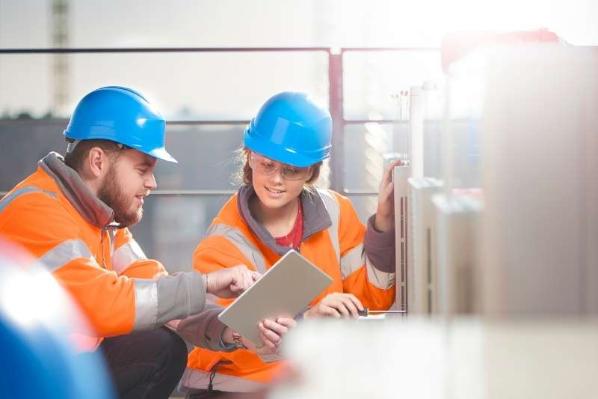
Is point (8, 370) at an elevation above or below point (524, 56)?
below

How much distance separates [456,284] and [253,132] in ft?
5.56

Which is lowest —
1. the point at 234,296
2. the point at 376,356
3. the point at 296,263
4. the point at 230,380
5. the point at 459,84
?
the point at 230,380

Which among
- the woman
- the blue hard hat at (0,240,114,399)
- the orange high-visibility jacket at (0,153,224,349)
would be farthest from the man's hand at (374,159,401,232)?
the blue hard hat at (0,240,114,399)

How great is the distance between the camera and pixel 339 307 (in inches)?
76.1

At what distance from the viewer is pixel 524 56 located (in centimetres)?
72

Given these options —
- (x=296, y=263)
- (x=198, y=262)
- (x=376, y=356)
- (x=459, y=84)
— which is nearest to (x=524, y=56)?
(x=459, y=84)

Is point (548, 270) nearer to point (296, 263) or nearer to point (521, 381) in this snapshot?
point (521, 381)

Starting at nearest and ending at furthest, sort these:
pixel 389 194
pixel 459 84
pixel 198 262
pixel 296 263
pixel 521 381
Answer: pixel 521 381 < pixel 459 84 < pixel 296 263 < pixel 389 194 < pixel 198 262

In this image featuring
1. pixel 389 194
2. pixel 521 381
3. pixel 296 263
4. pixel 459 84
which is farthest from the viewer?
pixel 389 194

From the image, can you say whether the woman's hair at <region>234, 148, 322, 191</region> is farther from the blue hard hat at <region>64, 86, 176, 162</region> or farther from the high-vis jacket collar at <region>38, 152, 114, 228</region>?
the high-vis jacket collar at <region>38, 152, 114, 228</region>

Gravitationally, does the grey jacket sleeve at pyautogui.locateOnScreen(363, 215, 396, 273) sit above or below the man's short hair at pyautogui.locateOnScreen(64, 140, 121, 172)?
below

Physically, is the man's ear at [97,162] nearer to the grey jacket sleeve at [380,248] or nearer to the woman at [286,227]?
the woman at [286,227]

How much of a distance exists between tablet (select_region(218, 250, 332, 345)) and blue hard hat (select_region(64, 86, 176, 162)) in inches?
22.3

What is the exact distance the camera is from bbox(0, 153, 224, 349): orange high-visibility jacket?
210cm
